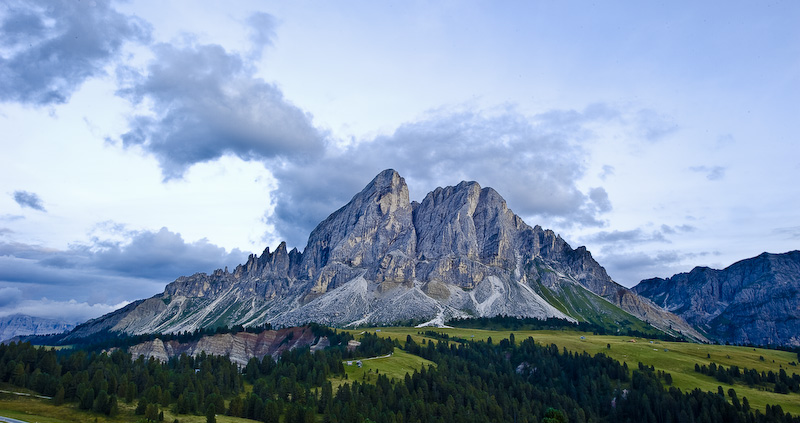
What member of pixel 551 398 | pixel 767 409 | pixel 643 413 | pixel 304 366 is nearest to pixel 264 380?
pixel 304 366

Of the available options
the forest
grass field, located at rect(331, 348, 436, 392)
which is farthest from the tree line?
grass field, located at rect(331, 348, 436, 392)

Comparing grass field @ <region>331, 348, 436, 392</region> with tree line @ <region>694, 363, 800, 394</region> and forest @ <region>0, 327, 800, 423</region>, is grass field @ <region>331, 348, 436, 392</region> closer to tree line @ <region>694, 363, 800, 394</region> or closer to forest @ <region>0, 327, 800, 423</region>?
forest @ <region>0, 327, 800, 423</region>

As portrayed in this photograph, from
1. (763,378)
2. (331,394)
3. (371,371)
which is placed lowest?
(763,378)

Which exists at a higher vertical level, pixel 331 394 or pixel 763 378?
pixel 331 394

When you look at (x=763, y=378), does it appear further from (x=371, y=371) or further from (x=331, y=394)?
(x=331, y=394)

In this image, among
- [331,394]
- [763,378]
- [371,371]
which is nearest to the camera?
[331,394]

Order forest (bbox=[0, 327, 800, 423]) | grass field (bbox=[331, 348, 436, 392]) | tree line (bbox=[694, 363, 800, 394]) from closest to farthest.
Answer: forest (bbox=[0, 327, 800, 423])
grass field (bbox=[331, 348, 436, 392])
tree line (bbox=[694, 363, 800, 394])

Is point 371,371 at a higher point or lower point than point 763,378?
higher

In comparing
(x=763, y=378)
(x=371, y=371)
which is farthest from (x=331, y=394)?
(x=763, y=378)

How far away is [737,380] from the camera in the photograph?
194 metres

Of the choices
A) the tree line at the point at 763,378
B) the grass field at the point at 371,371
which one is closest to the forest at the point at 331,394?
the grass field at the point at 371,371

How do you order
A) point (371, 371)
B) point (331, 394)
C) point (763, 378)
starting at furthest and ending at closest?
point (763, 378) → point (371, 371) → point (331, 394)

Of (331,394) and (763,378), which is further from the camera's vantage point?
(763,378)

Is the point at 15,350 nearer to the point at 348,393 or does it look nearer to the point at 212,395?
the point at 212,395
